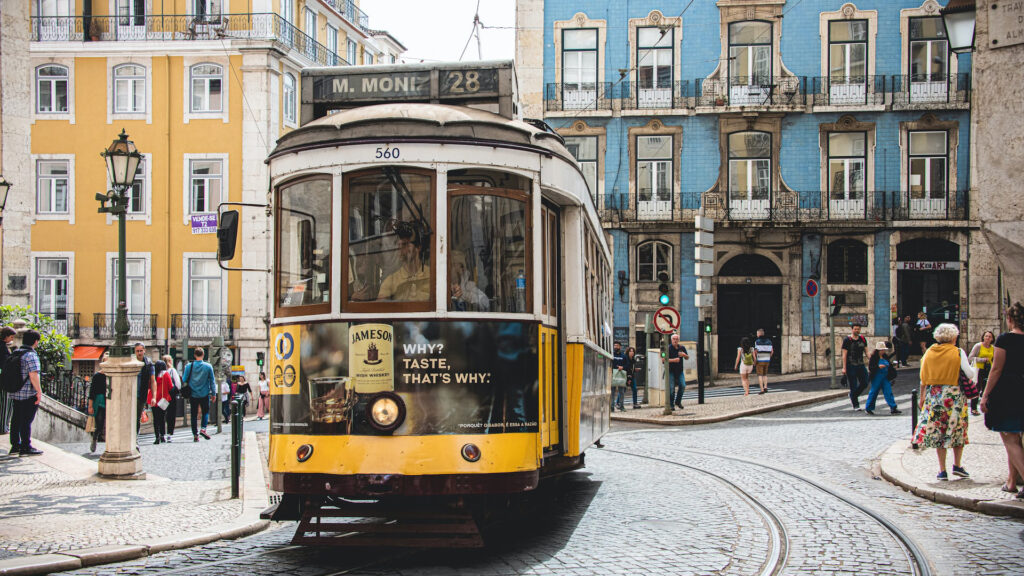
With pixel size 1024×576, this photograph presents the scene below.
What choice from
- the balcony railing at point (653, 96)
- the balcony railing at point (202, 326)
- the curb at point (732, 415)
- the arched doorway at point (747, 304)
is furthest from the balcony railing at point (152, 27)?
the curb at point (732, 415)

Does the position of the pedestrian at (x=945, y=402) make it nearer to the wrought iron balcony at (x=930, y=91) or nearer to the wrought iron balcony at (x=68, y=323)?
the wrought iron balcony at (x=930, y=91)

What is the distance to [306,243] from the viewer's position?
7211 millimetres

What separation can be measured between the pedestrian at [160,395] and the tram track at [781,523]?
8022 mm

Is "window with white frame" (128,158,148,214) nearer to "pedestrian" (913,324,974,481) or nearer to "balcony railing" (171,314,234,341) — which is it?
"balcony railing" (171,314,234,341)

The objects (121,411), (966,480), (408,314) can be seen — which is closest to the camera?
(408,314)

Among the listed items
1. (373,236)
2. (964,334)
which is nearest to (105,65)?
(964,334)

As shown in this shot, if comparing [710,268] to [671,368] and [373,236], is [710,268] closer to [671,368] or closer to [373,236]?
[671,368]

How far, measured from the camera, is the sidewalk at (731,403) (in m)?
20.2

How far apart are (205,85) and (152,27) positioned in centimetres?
270

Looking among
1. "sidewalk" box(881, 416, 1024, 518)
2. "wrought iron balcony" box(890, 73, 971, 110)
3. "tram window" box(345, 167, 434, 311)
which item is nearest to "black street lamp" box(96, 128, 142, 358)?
"tram window" box(345, 167, 434, 311)

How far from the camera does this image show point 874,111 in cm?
3353

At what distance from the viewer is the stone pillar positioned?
11797 millimetres

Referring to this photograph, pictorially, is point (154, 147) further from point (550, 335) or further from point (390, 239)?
point (390, 239)

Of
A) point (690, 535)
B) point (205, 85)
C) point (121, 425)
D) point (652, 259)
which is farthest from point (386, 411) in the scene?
point (205, 85)
